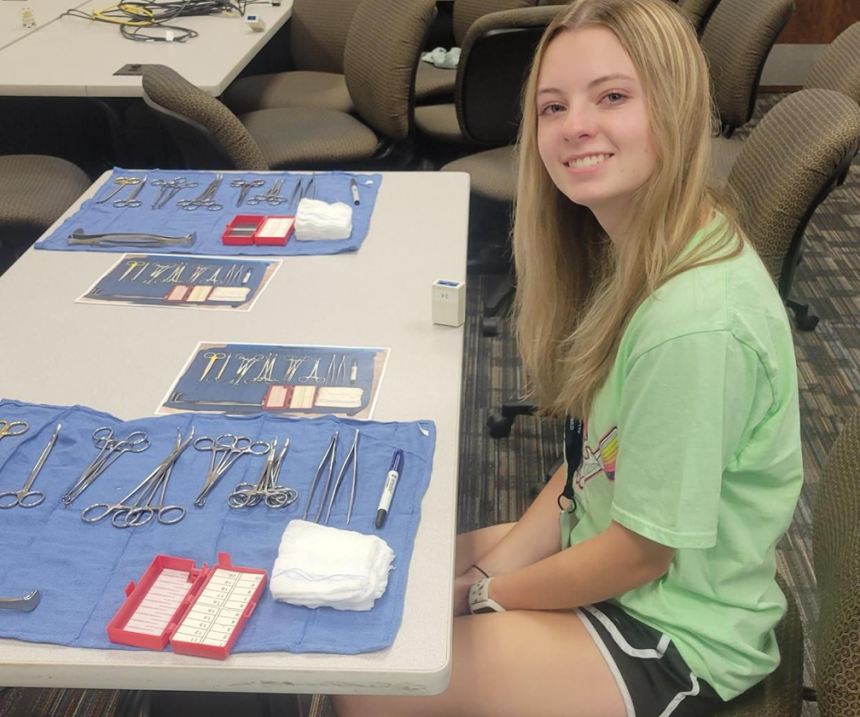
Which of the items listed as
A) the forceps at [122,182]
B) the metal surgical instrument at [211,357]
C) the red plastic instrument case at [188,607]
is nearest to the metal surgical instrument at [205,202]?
the forceps at [122,182]

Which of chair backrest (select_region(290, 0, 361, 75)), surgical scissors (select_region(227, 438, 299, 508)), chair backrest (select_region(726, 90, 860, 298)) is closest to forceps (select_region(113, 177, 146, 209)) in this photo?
surgical scissors (select_region(227, 438, 299, 508))

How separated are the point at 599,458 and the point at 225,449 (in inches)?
18.4

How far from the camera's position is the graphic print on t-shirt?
94 cm

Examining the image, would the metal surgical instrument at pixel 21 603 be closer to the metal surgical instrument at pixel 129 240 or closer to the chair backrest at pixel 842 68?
the metal surgical instrument at pixel 129 240

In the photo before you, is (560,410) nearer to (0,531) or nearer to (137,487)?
(137,487)

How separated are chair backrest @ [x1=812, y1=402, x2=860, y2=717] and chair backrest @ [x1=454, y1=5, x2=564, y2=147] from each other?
1.46 meters

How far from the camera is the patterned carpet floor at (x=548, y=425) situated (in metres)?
1.50

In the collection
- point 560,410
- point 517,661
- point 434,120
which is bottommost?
point 434,120

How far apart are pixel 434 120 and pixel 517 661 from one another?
2229mm

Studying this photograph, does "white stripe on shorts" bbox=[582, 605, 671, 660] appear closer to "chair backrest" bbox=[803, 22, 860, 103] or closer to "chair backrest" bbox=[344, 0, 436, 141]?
"chair backrest" bbox=[803, 22, 860, 103]

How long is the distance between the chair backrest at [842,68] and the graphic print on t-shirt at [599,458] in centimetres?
133

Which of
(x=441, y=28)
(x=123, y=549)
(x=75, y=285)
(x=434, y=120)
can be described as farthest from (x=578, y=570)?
(x=441, y=28)

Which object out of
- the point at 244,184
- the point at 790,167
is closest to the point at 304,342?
the point at 244,184

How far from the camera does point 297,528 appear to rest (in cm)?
86
